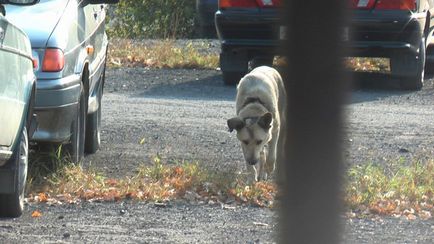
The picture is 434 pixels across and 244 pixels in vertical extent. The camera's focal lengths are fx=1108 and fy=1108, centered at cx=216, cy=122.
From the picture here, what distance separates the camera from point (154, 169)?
8508mm

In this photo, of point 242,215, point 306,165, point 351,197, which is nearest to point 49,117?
point 242,215

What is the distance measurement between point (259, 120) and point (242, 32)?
204 inches

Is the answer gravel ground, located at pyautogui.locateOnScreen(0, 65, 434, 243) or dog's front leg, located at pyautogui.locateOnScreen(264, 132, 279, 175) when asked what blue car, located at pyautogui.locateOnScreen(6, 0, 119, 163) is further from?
dog's front leg, located at pyautogui.locateOnScreen(264, 132, 279, 175)

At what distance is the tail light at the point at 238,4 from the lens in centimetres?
1368

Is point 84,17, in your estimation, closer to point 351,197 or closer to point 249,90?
point 249,90

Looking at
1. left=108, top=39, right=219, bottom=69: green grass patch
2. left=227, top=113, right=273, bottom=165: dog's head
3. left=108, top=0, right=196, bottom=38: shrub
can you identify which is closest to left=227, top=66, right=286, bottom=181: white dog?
left=227, top=113, right=273, bottom=165: dog's head

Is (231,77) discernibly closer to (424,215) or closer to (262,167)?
(262,167)

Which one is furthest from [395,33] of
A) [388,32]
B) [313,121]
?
[313,121]

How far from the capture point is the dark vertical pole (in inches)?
99.0

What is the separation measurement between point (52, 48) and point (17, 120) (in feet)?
4.17

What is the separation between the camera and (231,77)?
14.6 m

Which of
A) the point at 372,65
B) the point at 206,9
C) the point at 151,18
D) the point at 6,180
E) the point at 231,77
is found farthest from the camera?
the point at 151,18

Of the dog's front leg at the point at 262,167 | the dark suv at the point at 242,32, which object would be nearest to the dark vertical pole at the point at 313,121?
the dog's front leg at the point at 262,167

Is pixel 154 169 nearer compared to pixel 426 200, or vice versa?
pixel 426 200
